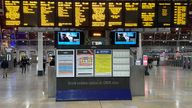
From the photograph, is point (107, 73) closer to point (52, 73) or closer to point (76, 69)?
point (76, 69)

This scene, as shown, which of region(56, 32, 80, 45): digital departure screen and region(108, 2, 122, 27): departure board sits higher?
region(108, 2, 122, 27): departure board

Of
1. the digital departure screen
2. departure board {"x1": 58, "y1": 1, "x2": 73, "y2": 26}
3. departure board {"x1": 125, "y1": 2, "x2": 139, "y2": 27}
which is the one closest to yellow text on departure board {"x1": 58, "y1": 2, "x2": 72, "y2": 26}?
departure board {"x1": 58, "y1": 1, "x2": 73, "y2": 26}

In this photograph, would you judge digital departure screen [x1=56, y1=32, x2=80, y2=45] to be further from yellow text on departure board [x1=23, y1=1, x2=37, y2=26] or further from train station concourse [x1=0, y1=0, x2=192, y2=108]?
yellow text on departure board [x1=23, y1=1, x2=37, y2=26]

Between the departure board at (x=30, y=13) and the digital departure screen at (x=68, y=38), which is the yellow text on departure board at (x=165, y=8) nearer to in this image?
the digital departure screen at (x=68, y=38)

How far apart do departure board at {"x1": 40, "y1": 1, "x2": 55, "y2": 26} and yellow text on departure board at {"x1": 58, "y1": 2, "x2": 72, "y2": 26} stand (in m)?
0.27

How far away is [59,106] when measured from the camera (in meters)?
11.7

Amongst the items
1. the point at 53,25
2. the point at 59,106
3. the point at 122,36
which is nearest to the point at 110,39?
the point at 122,36

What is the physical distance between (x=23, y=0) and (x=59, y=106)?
16.7ft

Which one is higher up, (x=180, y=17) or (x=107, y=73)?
(x=180, y=17)

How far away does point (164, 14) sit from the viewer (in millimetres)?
15508

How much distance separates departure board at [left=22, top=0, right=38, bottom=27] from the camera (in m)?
14.8

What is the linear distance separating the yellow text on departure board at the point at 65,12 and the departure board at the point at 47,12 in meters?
0.27

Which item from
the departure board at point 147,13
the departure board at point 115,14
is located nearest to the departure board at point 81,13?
the departure board at point 115,14

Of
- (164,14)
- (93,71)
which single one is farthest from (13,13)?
(164,14)
